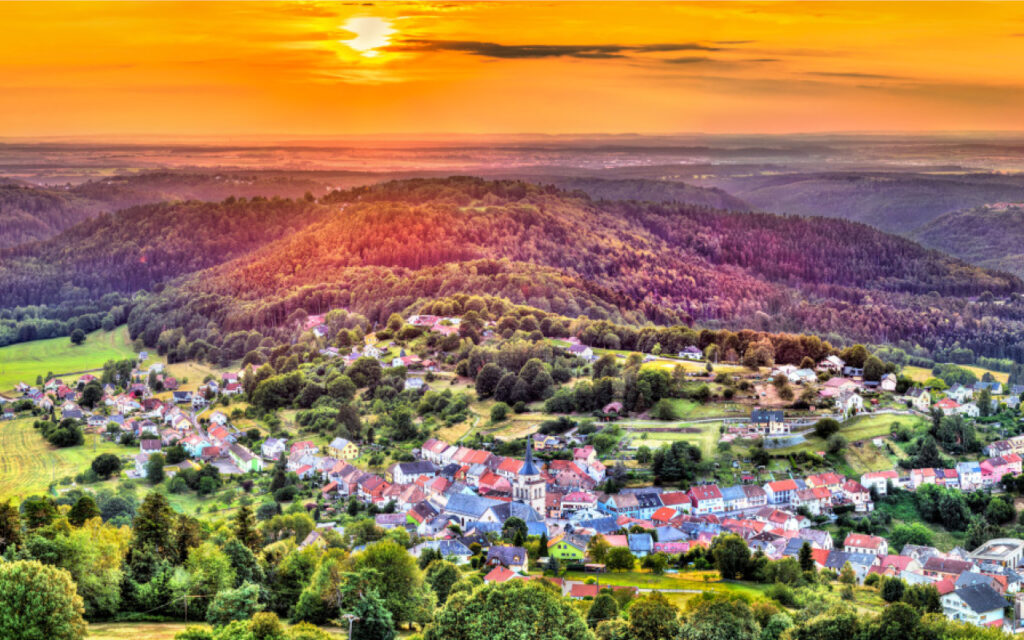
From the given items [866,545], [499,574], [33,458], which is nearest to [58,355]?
[33,458]

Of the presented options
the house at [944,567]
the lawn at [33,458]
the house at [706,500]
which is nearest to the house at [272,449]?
the lawn at [33,458]

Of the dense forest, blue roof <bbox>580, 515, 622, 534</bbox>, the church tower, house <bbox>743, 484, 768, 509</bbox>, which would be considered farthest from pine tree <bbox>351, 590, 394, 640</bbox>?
the dense forest

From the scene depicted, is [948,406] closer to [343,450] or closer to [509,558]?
[509,558]

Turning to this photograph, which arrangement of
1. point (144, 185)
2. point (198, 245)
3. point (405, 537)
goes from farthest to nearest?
1. point (144, 185)
2. point (198, 245)
3. point (405, 537)

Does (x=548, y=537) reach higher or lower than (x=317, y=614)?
lower

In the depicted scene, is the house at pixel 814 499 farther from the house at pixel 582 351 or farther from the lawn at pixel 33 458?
the lawn at pixel 33 458

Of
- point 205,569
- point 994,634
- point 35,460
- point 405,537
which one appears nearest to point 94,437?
point 35,460

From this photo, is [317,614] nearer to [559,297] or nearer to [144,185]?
[559,297]

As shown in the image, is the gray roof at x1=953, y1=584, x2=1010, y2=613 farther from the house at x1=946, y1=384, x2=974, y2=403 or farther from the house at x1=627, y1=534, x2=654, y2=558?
the house at x1=946, y1=384, x2=974, y2=403
